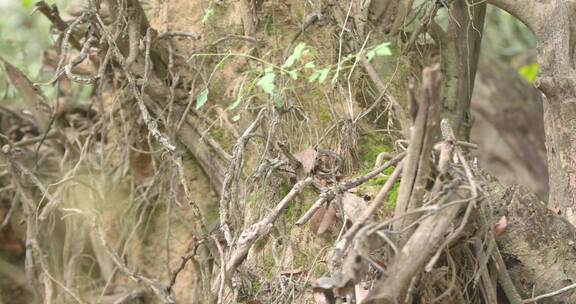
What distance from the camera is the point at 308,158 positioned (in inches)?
100

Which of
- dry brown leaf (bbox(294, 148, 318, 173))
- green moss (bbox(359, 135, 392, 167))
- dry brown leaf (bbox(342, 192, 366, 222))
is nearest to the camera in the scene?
dry brown leaf (bbox(342, 192, 366, 222))

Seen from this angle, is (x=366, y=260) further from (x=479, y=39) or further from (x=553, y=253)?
(x=479, y=39)

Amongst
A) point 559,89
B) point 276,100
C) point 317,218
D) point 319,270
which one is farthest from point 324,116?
point 559,89

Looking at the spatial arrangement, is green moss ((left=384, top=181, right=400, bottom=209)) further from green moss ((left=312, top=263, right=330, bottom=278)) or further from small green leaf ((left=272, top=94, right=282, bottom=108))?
small green leaf ((left=272, top=94, right=282, bottom=108))

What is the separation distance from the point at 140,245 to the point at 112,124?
1.83 feet

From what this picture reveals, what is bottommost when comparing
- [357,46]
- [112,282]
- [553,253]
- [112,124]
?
[112,282]

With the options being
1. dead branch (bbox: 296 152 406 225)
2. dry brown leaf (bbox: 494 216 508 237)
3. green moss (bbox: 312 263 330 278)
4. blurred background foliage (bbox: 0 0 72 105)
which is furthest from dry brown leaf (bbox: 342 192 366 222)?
blurred background foliage (bbox: 0 0 72 105)

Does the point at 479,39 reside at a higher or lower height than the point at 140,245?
higher

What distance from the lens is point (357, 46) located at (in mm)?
2953

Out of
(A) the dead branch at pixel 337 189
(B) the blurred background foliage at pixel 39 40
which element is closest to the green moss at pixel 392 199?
(A) the dead branch at pixel 337 189

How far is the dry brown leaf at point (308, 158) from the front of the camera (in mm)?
2521

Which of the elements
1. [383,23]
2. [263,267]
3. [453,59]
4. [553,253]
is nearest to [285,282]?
[263,267]

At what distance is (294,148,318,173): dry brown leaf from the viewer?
2521mm

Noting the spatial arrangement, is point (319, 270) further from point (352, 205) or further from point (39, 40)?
point (39, 40)
